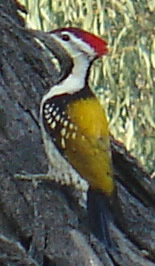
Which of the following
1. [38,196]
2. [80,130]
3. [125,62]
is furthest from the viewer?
[125,62]

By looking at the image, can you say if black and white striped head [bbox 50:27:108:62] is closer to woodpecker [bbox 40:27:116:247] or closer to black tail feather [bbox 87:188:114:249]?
woodpecker [bbox 40:27:116:247]

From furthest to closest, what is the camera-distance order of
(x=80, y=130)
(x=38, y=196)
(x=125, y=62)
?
(x=125, y=62)
(x=80, y=130)
(x=38, y=196)

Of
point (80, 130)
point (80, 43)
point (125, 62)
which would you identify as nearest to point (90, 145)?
point (80, 130)

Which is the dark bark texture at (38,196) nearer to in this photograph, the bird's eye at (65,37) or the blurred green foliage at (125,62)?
the bird's eye at (65,37)

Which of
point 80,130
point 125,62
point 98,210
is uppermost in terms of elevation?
point 80,130

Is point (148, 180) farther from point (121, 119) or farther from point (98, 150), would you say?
point (121, 119)

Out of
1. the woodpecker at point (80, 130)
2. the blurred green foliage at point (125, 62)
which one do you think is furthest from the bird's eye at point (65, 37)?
the blurred green foliage at point (125, 62)

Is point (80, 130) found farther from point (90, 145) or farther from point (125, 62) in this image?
point (125, 62)

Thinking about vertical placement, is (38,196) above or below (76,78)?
below
